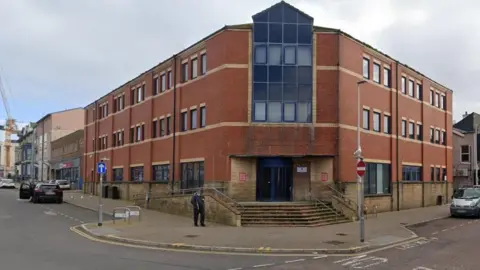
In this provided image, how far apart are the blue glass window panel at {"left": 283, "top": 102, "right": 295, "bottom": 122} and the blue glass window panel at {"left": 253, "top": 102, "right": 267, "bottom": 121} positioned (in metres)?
1.13

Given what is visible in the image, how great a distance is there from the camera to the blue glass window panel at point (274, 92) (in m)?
27.3

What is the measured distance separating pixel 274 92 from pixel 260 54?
233 cm

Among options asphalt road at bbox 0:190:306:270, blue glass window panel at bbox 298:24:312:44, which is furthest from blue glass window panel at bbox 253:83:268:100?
asphalt road at bbox 0:190:306:270

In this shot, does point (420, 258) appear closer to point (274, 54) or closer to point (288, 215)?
point (288, 215)

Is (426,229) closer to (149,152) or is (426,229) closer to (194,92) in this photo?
(194,92)

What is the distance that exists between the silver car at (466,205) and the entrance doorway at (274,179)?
35.6 feet

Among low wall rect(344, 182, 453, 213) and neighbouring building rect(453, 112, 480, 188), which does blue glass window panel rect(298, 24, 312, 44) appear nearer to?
low wall rect(344, 182, 453, 213)

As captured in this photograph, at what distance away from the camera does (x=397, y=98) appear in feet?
Answer: 115

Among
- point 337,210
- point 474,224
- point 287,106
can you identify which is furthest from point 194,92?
point 474,224

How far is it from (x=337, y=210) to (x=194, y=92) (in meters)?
11.8

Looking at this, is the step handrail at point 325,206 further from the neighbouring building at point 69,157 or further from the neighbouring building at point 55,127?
the neighbouring building at point 55,127

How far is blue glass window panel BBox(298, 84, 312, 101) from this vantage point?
27.4 meters

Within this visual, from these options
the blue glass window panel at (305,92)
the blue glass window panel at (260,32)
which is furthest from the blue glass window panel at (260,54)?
the blue glass window panel at (305,92)

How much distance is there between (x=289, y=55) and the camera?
2750cm
